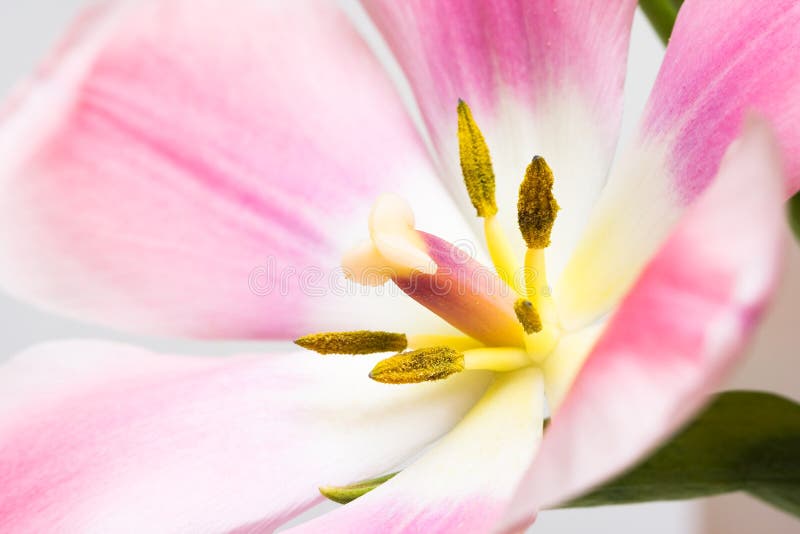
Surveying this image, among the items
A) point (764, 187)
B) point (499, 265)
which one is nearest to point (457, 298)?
point (499, 265)

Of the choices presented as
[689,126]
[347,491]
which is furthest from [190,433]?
[689,126]

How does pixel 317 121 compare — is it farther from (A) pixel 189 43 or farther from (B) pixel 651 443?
(B) pixel 651 443

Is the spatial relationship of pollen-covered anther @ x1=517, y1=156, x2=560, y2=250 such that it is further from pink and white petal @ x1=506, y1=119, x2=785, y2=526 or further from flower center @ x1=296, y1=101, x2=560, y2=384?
pink and white petal @ x1=506, y1=119, x2=785, y2=526

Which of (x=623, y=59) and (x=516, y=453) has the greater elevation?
(x=623, y=59)

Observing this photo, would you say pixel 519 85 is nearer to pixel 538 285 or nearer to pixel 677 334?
pixel 538 285

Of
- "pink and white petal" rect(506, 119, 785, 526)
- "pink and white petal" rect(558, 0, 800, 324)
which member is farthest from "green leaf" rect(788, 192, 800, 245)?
"pink and white petal" rect(506, 119, 785, 526)

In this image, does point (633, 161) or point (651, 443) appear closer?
point (651, 443)
